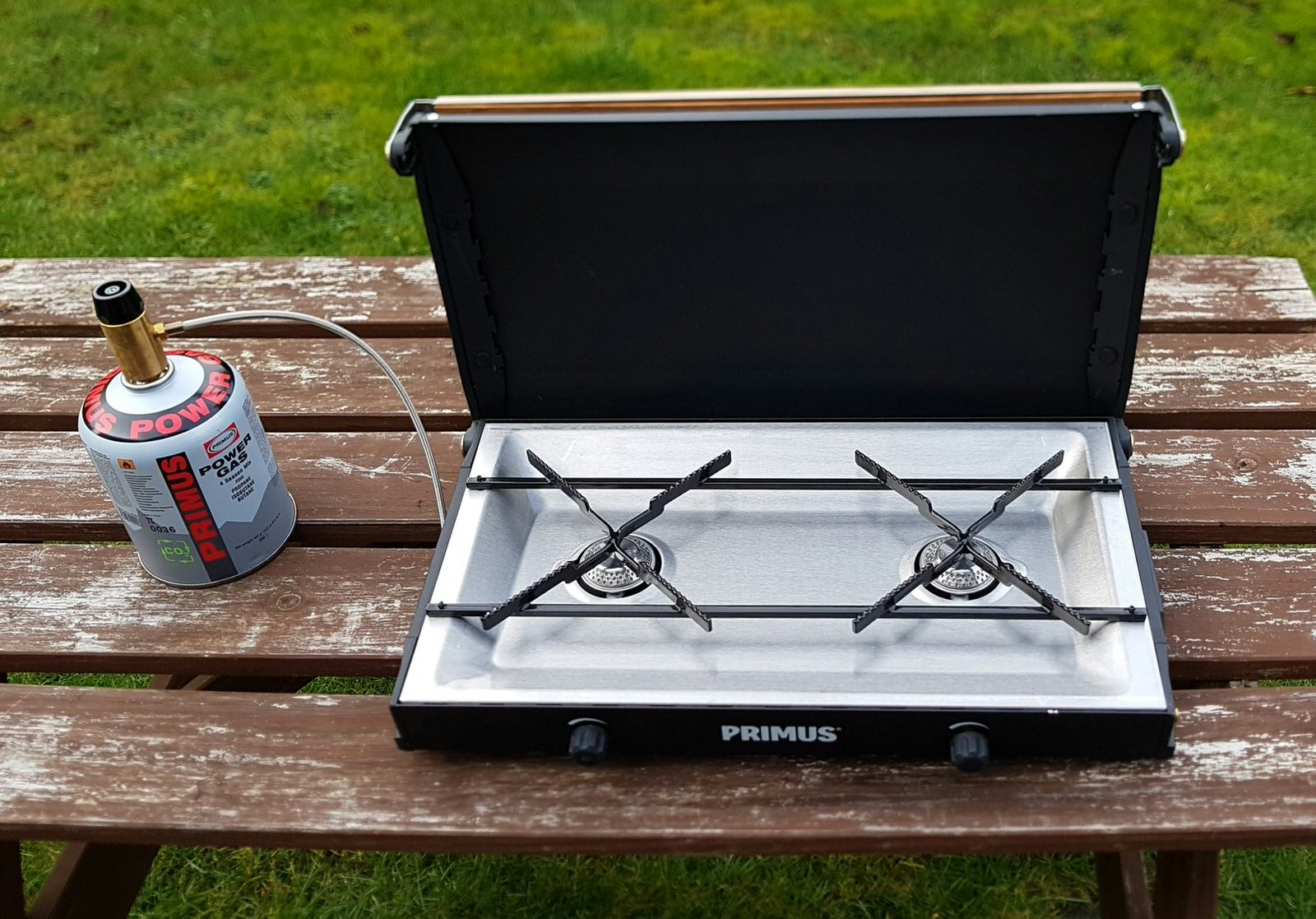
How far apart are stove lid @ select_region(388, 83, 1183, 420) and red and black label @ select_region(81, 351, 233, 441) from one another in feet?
0.80

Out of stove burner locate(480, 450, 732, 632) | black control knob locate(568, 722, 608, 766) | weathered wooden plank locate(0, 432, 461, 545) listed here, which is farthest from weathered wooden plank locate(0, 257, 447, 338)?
black control knob locate(568, 722, 608, 766)

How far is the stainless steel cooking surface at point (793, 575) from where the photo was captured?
0.93 meters

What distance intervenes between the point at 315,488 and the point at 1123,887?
3.53ft

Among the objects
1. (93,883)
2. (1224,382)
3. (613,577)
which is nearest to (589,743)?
(613,577)

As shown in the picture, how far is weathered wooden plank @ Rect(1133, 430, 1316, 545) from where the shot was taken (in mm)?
1185

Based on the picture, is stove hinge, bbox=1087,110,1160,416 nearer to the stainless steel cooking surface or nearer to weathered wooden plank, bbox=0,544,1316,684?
the stainless steel cooking surface

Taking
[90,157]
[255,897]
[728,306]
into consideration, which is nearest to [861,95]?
[728,306]

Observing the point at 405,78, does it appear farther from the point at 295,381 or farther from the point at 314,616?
the point at 314,616

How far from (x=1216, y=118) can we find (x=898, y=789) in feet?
10.3

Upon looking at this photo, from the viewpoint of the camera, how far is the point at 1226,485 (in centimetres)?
124

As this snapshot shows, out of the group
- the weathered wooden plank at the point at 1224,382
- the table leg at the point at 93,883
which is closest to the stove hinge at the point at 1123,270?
the weathered wooden plank at the point at 1224,382

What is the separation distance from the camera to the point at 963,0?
3.92 metres

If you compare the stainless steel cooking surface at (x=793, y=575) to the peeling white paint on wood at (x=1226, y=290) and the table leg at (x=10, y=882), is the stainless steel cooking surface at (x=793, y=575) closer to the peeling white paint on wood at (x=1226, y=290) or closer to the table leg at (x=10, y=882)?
the peeling white paint on wood at (x=1226, y=290)

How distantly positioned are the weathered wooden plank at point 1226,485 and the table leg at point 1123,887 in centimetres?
42
